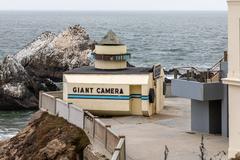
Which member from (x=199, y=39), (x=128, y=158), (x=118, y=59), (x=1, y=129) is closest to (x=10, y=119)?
(x=1, y=129)

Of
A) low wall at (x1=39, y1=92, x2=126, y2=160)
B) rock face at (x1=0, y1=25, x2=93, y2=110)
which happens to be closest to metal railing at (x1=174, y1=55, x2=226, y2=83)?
low wall at (x1=39, y1=92, x2=126, y2=160)

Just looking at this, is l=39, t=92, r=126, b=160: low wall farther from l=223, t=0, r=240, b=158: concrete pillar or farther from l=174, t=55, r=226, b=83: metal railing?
l=174, t=55, r=226, b=83: metal railing

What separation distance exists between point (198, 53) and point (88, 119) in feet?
288

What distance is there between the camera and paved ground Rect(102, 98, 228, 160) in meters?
22.5

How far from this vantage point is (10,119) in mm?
45188

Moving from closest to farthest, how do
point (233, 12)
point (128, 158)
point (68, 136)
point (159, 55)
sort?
point (233, 12), point (128, 158), point (68, 136), point (159, 55)

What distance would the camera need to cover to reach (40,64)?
6488 cm

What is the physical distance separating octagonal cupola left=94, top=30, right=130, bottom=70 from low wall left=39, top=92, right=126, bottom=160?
2.36m

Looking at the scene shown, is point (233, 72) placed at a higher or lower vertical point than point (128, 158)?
higher

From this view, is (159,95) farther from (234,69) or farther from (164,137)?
(234,69)

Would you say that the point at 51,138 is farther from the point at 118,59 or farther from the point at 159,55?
the point at 159,55

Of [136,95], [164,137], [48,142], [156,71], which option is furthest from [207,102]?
[48,142]

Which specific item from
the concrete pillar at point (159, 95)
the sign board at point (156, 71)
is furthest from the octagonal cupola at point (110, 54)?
the concrete pillar at point (159, 95)

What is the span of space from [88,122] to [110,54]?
684 centimetres
